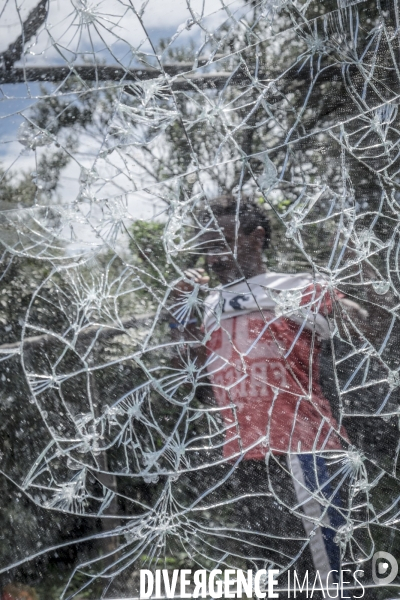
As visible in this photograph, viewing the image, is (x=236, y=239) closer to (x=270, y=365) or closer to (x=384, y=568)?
(x=270, y=365)

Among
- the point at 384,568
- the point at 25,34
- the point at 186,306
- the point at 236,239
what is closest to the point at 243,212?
the point at 236,239

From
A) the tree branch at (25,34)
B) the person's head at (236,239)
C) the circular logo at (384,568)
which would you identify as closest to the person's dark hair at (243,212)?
the person's head at (236,239)

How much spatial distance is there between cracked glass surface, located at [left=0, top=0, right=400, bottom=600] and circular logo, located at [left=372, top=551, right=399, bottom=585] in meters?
0.01

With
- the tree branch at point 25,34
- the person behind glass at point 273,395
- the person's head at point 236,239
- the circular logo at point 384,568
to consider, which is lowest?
the circular logo at point 384,568

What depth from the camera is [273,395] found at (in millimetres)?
950

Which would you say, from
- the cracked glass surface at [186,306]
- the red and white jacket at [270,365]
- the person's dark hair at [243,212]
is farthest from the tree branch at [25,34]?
the red and white jacket at [270,365]

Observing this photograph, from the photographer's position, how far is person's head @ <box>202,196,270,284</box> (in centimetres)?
94

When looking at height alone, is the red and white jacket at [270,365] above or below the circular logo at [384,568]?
above

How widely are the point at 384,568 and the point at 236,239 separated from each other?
56cm

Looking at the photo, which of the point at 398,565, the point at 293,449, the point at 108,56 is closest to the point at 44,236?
the point at 108,56

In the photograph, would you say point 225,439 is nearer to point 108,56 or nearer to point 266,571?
point 266,571

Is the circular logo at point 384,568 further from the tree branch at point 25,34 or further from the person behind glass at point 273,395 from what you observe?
the tree branch at point 25,34

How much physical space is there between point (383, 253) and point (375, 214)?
63mm

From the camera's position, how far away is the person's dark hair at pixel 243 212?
3.10ft
